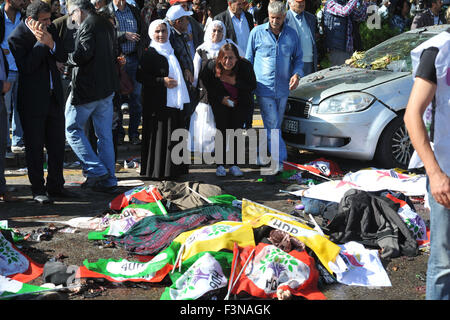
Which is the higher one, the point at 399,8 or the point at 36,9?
the point at 399,8

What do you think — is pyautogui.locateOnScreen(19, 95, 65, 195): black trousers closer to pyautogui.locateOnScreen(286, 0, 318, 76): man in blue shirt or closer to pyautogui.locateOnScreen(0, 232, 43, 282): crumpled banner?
pyautogui.locateOnScreen(0, 232, 43, 282): crumpled banner

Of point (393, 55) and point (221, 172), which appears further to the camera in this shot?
point (393, 55)

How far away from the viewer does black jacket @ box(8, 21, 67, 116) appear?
7.33 metres

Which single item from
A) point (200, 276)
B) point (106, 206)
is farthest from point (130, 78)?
point (200, 276)

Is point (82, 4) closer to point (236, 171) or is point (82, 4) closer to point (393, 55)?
point (236, 171)

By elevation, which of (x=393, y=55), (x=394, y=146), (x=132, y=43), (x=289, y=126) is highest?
(x=132, y=43)

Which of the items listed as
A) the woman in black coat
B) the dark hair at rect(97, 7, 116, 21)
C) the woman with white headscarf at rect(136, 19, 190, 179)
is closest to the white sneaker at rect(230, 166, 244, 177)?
the woman in black coat

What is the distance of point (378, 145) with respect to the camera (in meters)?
9.00

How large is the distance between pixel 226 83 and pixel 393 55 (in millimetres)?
2567

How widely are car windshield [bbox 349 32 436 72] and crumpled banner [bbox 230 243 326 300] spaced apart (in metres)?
5.00

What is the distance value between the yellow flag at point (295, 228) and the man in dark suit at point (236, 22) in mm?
5322

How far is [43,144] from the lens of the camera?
7.68 meters

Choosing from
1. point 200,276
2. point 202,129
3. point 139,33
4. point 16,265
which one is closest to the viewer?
point 200,276

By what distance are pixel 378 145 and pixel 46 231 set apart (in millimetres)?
4541
